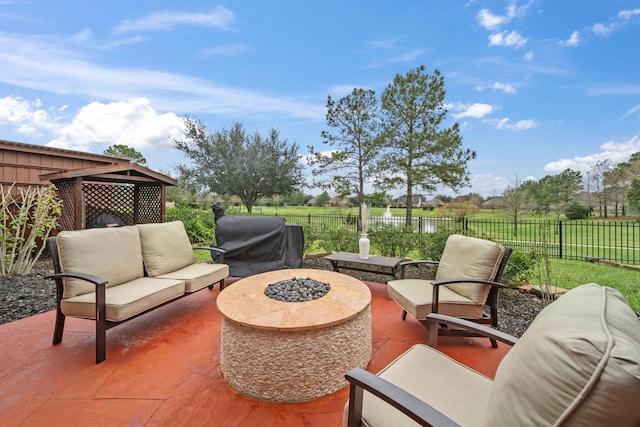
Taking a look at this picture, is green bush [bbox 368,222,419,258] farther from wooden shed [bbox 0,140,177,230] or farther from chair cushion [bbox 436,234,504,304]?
wooden shed [bbox 0,140,177,230]

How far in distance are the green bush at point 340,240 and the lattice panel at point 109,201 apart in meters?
5.37

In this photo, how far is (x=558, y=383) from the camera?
716mm

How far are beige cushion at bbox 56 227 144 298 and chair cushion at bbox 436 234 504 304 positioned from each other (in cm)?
337

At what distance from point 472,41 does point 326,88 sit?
265 inches

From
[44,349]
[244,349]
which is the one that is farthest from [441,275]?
[44,349]

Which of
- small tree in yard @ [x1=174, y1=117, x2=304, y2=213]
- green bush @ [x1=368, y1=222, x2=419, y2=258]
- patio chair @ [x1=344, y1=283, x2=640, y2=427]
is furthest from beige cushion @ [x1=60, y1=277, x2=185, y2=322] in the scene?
small tree in yard @ [x1=174, y1=117, x2=304, y2=213]

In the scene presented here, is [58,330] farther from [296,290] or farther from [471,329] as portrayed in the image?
[471,329]

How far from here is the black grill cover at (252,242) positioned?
452 cm

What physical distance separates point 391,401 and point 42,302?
4.57 meters

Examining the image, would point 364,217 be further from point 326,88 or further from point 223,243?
point 326,88

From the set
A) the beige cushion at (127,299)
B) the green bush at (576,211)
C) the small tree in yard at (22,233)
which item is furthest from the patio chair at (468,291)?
the green bush at (576,211)

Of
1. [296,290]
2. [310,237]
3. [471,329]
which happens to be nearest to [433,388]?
[471,329]

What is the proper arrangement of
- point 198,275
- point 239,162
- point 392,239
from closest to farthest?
point 198,275 → point 392,239 → point 239,162

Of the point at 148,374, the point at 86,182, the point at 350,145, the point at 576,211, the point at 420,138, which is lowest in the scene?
the point at 148,374
